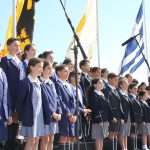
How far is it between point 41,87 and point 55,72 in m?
1.16

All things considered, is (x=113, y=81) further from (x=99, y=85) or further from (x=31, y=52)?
(x=31, y=52)

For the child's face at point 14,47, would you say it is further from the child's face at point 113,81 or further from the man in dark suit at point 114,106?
the child's face at point 113,81

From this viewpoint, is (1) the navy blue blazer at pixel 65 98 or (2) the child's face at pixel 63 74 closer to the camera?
(1) the navy blue blazer at pixel 65 98

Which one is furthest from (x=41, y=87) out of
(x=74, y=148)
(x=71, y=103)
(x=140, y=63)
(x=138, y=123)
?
(x=140, y=63)

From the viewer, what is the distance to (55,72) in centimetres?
742

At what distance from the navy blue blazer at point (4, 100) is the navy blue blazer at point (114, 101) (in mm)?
3362

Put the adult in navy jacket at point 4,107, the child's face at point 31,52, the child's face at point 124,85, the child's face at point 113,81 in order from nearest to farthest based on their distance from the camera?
1. the adult in navy jacket at point 4,107
2. the child's face at point 31,52
3. the child's face at point 113,81
4. the child's face at point 124,85

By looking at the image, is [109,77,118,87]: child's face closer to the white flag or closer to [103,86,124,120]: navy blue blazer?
[103,86,124,120]: navy blue blazer

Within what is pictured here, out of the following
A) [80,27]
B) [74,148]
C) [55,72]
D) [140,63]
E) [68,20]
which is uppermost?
[80,27]

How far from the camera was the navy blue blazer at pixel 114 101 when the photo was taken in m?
8.70

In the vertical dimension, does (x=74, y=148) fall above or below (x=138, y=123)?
below

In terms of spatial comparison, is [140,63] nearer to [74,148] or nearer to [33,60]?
[74,148]

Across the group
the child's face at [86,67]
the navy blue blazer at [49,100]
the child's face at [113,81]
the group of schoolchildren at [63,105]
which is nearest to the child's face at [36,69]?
the group of schoolchildren at [63,105]

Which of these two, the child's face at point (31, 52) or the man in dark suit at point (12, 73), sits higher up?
the child's face at point (31, 52)
